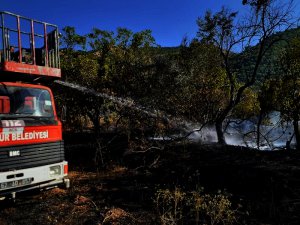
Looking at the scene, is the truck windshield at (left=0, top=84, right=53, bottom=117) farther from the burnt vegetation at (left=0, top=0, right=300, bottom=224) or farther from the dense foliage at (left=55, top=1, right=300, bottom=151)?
the dense foliage at (left=55, top=1, right=300, bottom=151)

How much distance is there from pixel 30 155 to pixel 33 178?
0.54m

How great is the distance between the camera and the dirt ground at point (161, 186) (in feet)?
23.5

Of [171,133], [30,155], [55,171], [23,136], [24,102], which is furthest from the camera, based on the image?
[171,133]

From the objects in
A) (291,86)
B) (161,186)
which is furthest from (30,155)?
(291,86)

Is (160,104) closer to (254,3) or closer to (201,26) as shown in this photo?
(201,26)

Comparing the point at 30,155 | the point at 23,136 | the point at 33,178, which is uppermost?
the point at 23,136

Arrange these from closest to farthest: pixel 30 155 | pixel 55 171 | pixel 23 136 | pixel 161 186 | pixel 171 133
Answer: pixel 23 136
pixel 30 155
pixel 55 171
pixel 161 186
pixel 171 133

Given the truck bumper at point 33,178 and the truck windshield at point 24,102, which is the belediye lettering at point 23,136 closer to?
the truck windshield at point 24,102

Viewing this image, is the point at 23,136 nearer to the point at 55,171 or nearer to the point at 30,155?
the point at 30,155

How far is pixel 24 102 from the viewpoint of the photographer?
779 cm

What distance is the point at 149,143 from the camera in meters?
13.7

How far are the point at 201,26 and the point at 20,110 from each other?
11.3m

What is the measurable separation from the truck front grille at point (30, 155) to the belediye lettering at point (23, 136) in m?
0.18

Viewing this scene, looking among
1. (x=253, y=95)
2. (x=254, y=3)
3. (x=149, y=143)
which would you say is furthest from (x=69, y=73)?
(x=253, y=95)
